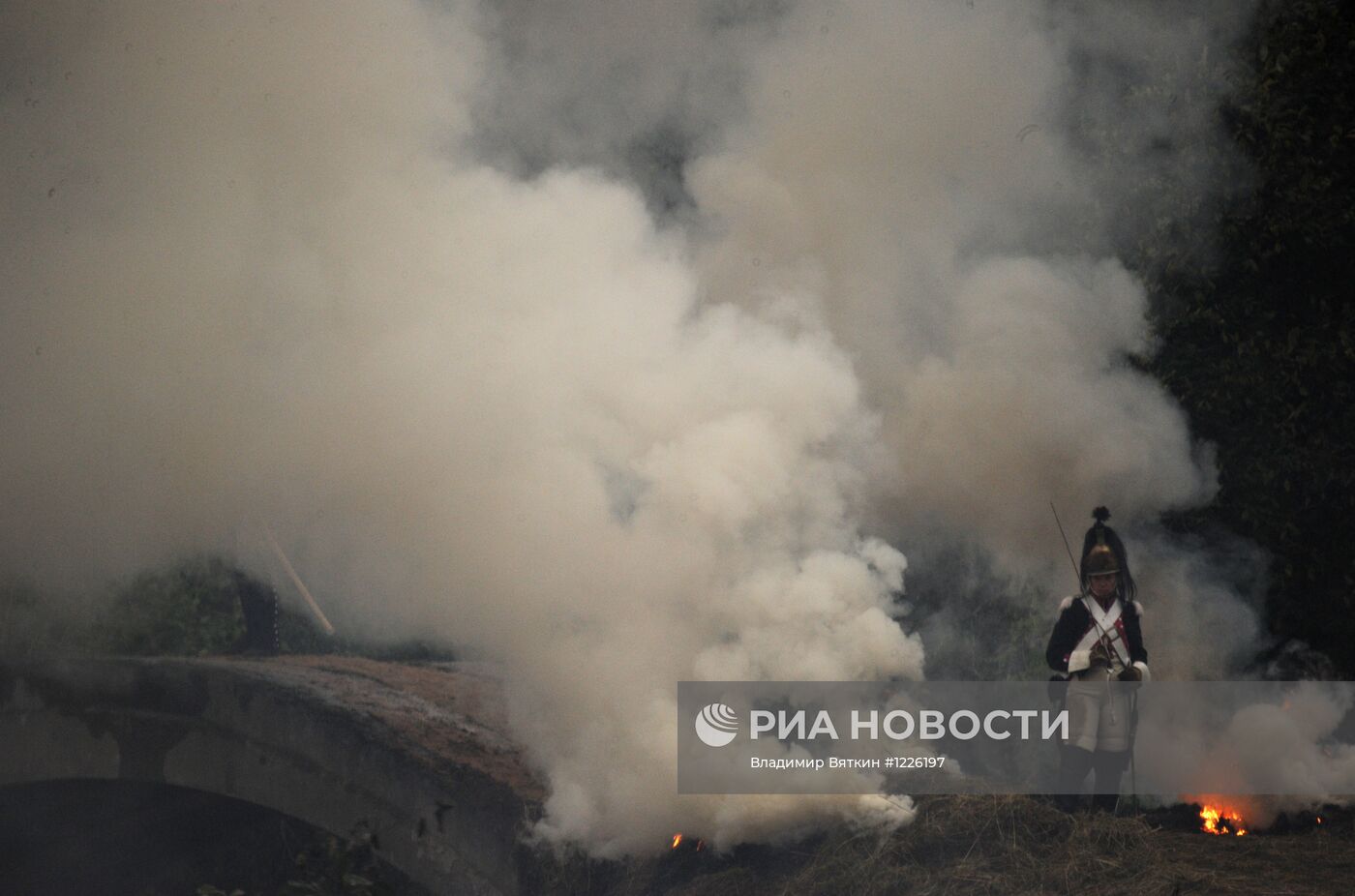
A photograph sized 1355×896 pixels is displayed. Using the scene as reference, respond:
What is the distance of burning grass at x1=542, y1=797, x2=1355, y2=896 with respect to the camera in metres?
8.55

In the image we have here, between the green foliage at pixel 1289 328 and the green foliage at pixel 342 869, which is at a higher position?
the green foliage at pixel 1289 328

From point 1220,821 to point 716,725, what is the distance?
3753 mm

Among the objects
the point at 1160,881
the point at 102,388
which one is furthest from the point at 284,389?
the point at 1160,881

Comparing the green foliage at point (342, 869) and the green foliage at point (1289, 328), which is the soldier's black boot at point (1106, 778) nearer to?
the green foliage at point (1289, 328)

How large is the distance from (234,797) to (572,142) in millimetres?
6354

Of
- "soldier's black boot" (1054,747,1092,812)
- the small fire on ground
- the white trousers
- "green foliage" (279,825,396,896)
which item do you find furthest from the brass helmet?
"green foliage" (279,825,396,896)

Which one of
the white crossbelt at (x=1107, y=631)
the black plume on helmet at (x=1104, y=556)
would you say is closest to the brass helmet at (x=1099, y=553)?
the black plume on helmet at (x=1104, y=556)

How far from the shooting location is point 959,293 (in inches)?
452

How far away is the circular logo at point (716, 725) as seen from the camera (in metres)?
9.48

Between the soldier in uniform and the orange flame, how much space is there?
760 millimetres

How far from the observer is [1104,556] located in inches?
386

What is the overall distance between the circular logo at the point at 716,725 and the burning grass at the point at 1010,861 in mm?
739

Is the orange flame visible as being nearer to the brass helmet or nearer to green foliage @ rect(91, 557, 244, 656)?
the brass helmet

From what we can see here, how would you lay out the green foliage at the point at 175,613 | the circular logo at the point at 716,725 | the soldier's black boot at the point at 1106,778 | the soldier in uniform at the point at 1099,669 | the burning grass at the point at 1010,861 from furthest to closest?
the green foliage at the point at 175,613, the soldier's black boot at the point at 1106,778, the soldier in uniform at the point at 1099,669, the circular logo at the point at 716,725, the burning grass at the point at 1010,861
